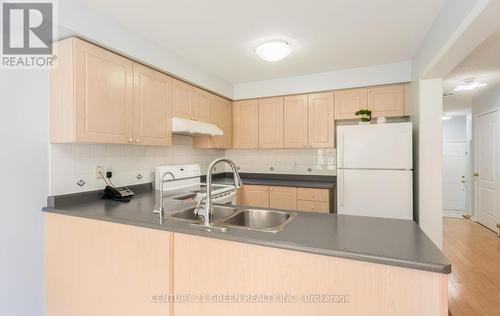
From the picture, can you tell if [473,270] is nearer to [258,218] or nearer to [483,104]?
[258,218]

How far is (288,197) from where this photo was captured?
123 inches

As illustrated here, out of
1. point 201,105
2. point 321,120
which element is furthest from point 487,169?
point 201,105

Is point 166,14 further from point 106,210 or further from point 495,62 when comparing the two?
point 495,62

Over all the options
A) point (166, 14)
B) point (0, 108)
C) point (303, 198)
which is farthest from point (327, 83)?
point (0, 108)

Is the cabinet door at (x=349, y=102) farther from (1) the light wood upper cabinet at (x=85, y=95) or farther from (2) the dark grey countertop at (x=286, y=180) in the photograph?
(1) the light wood upper cabinet at (x=85, y=95)

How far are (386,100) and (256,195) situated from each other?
1999 mm

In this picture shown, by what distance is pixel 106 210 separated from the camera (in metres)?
1.66

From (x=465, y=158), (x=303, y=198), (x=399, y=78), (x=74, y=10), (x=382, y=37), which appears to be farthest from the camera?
(x=465, y=158)

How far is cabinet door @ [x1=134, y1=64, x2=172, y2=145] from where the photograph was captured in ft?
7.06

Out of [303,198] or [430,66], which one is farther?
[303,198]

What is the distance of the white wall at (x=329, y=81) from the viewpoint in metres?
2.85

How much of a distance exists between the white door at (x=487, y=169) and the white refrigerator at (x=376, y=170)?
282 cm

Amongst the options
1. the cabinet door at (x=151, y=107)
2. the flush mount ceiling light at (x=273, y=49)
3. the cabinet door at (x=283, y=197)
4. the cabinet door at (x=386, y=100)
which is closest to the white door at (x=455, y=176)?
the cabinet door at (x=386, y=100)

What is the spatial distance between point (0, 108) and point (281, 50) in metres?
2.05
